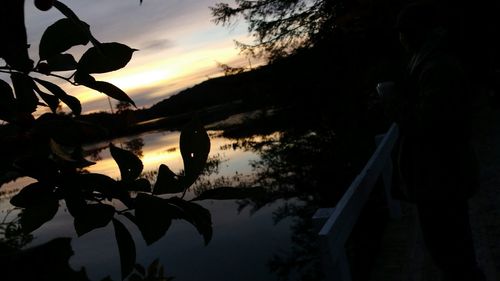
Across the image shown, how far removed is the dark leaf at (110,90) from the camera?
2.72 feet

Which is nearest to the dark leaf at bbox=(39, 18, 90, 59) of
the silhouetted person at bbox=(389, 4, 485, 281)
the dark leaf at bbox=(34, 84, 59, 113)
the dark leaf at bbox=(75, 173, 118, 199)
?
the dark leaf at bbox=(34, 84, 59, 113)

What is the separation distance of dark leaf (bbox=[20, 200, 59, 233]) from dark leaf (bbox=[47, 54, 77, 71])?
0.80 feet

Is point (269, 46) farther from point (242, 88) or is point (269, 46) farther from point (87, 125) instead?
point (87, 125)

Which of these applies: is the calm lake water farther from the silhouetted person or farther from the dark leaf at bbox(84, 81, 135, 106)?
the dark leaf at bbox(84, 81, 135, 106)

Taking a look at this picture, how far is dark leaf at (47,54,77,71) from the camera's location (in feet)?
2.59

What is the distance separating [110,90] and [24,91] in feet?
0.49

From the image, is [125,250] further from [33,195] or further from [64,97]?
[64,97]

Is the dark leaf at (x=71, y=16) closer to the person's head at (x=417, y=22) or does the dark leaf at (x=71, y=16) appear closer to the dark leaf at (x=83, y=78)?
the dark leaf at (x=83, y=78)

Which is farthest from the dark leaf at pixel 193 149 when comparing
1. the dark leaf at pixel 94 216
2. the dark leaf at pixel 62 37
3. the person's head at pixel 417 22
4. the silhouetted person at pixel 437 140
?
the person's head at pixel 417 22

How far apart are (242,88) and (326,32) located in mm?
5284

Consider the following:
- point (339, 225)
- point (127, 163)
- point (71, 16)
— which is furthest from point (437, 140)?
point (71, 16)

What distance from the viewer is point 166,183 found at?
28.7 inches

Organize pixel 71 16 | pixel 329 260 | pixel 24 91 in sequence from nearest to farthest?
1. pixel 71 16
2. pixel 24 91
3. pixel 329 260

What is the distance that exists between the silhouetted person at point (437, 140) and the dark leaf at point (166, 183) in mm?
2328
